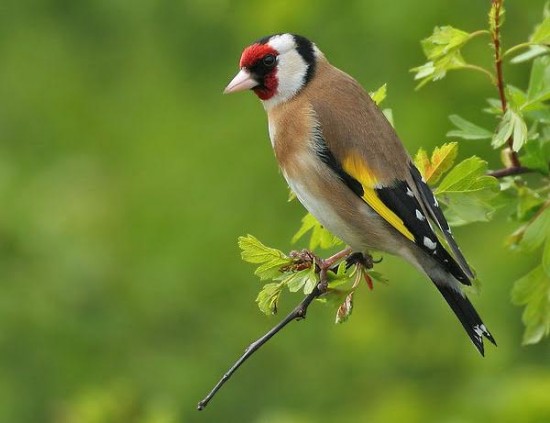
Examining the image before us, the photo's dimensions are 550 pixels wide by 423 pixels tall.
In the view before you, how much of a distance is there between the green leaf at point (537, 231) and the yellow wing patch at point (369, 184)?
0.55 metres

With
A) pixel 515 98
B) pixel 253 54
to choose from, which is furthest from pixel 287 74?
pixel 515 98

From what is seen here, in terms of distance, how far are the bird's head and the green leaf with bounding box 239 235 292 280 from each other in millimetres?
1314

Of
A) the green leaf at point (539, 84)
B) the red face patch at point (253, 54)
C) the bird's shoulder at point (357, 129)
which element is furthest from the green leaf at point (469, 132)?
the red face patch at point (253, 54)

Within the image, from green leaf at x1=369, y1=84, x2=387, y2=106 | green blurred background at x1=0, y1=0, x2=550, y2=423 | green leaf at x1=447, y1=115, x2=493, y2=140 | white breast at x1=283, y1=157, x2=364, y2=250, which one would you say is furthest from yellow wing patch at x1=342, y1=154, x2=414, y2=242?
green blurred background at x1=0, y1=0, x2=550, y2=423

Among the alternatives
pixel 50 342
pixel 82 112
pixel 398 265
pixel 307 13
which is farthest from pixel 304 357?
pixel 82 112

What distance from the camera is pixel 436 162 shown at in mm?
4812

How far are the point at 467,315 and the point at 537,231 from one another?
44cm

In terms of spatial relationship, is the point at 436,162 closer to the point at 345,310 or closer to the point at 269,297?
the point at 345,310

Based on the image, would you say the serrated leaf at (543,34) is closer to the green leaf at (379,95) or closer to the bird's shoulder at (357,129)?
the green leaf at (379,95)

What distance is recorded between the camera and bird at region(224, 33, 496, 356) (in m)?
5.05

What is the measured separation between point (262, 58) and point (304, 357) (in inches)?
183

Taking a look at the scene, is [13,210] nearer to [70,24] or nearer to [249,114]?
[249,114]

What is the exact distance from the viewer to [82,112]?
13.0 metres

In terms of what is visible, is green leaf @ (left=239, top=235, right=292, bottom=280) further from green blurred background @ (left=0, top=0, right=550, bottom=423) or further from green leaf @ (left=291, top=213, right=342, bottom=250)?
green blurred background @ (left=0, top=0, right=550, bottom=423)
